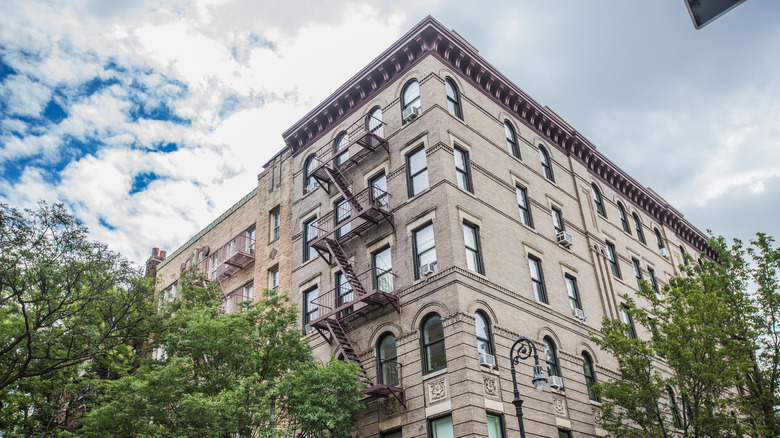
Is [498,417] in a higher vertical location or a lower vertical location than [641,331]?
lower

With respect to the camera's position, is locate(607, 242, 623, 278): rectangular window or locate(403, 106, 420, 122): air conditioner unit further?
locate(607, 242, 623, 278): rectangular window

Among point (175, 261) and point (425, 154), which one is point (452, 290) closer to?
point (425, 154)

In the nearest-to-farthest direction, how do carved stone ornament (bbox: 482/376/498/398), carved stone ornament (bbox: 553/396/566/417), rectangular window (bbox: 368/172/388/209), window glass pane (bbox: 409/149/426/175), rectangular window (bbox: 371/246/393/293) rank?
carved stone ornament (bbox: 482/376/498/398), carved stone ornament (bbox: 553/396/566/417), rectangular window (bbox: 371/246/393/293), window glass pane (bbox: 409/149/426/175), rectangular window (bbox: 368/172/388/209)

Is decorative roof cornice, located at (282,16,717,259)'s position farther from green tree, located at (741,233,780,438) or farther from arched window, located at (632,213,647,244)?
green tree, located at (741,233,780,438)

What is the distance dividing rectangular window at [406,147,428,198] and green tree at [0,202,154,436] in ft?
34.3

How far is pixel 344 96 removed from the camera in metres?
28.1

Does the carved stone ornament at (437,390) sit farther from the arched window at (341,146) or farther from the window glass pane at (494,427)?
the arched window at (341,146)

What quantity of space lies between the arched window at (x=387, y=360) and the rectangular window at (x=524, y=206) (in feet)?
26.3

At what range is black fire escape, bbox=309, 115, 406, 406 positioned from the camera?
21.0m

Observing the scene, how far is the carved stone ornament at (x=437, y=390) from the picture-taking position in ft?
60.4

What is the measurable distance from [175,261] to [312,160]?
15796 mm

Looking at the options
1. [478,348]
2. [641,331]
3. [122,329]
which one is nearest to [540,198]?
[641,331]

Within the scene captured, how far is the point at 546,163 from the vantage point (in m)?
29.4

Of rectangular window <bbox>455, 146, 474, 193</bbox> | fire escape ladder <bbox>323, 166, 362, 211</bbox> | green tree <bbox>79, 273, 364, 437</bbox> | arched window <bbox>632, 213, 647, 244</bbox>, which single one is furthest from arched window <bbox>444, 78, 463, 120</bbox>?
arched window <bbox>632, 213, 647, 244</bbox>
